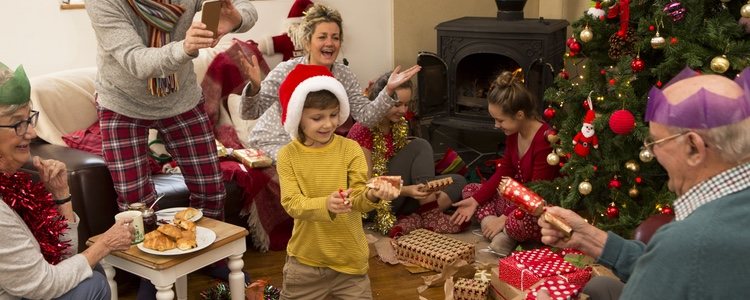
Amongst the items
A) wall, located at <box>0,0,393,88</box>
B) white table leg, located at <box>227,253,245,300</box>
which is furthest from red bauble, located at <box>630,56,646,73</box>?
wall, located at <box>0,0,393,88</box>

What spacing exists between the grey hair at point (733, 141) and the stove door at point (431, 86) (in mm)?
3609

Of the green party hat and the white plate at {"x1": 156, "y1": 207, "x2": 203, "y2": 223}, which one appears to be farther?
the white plate at {"x1": 156, "y1": 207, "x2": 203, "y2": 223}

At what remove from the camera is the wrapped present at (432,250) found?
11.5 ft

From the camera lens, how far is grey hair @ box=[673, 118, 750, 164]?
154cm

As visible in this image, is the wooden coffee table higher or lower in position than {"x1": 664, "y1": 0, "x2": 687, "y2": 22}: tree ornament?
lower

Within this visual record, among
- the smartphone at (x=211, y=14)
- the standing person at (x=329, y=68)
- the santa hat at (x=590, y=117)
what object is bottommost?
the santa hat at (x=590, y=117)

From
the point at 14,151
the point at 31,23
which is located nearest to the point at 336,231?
the point at 14,151

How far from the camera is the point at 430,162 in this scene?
162 inches

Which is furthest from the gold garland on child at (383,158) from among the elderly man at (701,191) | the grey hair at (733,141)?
the grey hair at (733,141)

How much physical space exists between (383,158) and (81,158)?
146 cm

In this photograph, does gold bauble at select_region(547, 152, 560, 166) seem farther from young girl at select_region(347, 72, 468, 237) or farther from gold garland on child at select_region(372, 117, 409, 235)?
gold garland on child at select_region(372, 117, 409, 235)

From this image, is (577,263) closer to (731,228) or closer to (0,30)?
(731,228)

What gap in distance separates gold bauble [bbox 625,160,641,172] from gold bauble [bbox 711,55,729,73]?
0.52 meters

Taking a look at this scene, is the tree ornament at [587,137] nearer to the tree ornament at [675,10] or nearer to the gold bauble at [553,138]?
the gold bauble at [553,138]
